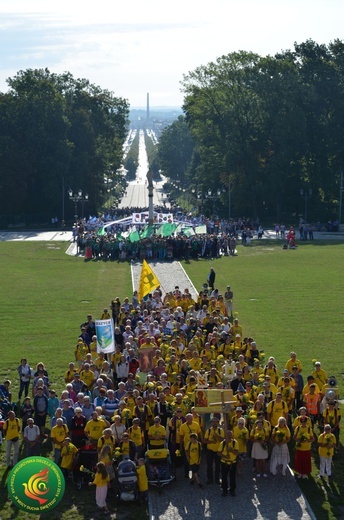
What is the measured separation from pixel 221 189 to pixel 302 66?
576 inches

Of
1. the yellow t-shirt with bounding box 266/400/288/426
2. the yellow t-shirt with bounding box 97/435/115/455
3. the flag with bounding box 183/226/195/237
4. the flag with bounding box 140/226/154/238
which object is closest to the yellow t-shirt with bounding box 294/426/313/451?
the yellow t-shirt with bounding box 266/400/288/426

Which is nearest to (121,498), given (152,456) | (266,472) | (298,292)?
(152,456)

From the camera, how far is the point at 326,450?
16422 mm

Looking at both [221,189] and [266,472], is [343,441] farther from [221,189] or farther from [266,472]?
[221,189]

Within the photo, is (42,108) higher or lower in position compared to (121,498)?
higher

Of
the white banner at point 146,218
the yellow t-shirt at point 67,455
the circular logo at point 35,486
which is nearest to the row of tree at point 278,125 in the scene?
the white banner at point 146,218

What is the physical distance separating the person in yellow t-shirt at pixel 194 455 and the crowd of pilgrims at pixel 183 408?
6.3 inches

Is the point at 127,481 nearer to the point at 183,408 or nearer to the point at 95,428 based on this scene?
the point at 95,428

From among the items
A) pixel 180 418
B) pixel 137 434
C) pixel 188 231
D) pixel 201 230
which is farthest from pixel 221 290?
pixel 137 434

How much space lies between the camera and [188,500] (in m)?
15.6

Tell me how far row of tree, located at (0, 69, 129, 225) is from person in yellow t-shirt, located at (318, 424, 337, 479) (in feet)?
218

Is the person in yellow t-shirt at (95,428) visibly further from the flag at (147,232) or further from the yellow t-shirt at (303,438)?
the flag at (147,232)

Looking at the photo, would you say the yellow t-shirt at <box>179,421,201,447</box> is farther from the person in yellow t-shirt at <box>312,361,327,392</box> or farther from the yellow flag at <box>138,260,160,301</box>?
the yellow flag at <box>138,260,160,301</box>

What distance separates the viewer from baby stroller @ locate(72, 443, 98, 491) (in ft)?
53.6
